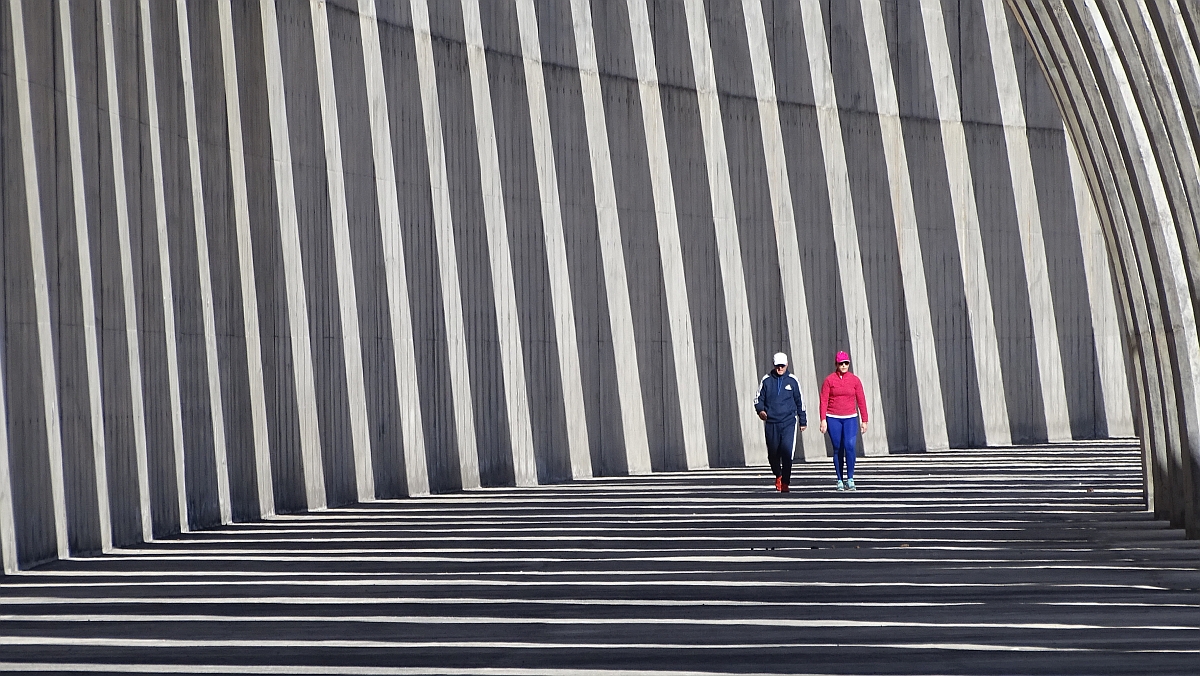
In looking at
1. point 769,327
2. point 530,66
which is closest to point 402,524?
point 530,66

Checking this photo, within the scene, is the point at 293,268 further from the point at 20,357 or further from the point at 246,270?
the point at 20,357

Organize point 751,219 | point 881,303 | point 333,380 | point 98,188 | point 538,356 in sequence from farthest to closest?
point 881,303 → point 751,219 → point 538,356 → point 333,380 → point 98,188

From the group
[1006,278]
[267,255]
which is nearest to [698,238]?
[1006,278]

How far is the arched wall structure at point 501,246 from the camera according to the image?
47.3 ft

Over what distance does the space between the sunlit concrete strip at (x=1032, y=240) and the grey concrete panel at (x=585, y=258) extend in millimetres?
8643

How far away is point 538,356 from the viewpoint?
875 inches

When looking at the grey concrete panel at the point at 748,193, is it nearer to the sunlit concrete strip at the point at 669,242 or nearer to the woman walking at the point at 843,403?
the sunlit concrete strip at the point at 669,242

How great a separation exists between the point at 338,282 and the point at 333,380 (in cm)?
101

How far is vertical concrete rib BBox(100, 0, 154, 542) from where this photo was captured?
1475 cm

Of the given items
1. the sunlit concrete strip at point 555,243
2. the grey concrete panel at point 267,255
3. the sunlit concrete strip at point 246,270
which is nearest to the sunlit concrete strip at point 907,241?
the sunlit concrete strip at point 555,243

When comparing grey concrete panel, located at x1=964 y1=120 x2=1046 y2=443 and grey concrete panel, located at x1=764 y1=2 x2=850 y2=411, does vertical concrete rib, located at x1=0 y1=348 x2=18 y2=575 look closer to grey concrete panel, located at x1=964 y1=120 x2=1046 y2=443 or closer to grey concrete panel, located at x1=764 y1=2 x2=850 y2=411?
grey concrete panel, located at x1=764 y1=2 x2=850 y2=411

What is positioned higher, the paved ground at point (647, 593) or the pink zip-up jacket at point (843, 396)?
the pink zip-up jacket at point (843, 396)

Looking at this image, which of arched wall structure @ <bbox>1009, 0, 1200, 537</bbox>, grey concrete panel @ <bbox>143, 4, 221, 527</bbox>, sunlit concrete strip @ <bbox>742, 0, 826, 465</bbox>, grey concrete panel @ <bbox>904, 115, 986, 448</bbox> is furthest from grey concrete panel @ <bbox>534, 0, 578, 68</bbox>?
arched wall structure @ <bbox>1009, 0, 1200, 537</bbox>

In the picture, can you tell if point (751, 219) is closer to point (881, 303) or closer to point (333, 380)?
point (881, 303)
